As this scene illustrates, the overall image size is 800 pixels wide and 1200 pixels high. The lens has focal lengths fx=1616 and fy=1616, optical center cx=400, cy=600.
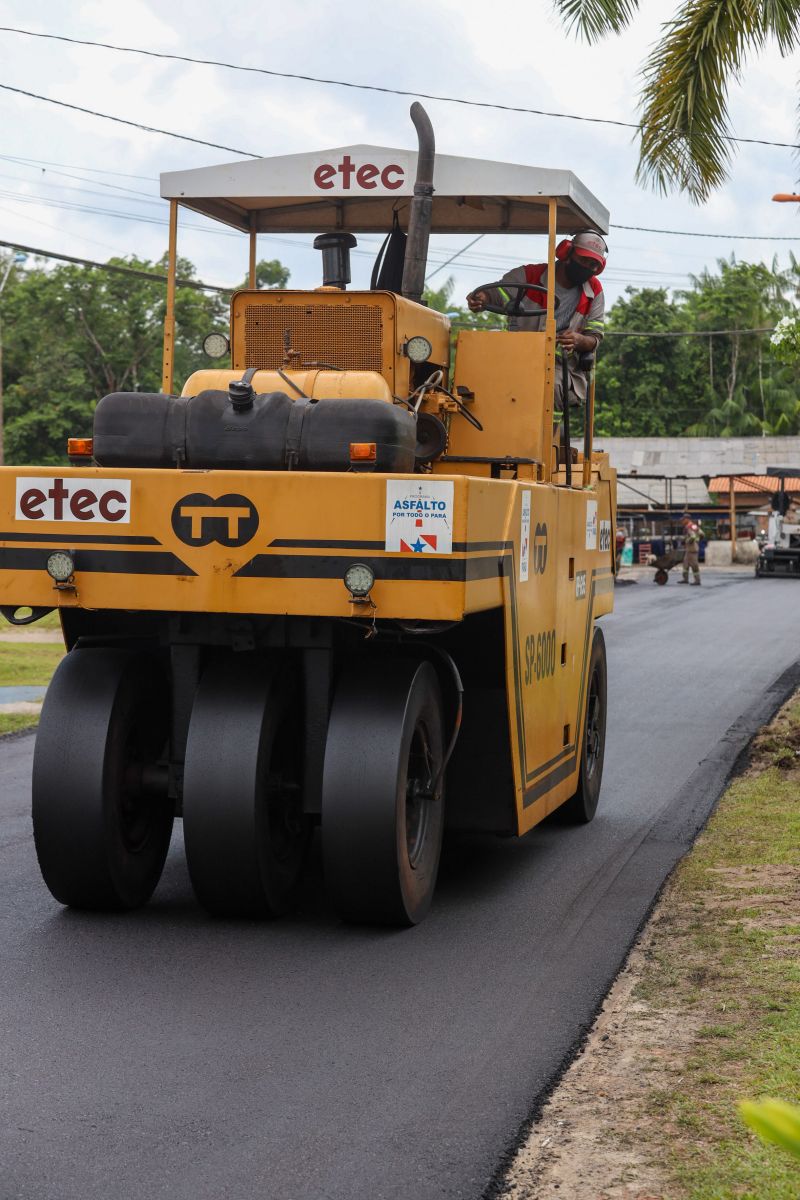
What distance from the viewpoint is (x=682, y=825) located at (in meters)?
9.12

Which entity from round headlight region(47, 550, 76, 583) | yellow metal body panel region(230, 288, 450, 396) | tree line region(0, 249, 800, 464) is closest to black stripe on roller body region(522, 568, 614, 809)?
yellow metal body panel region(230, 288, 450, 396)

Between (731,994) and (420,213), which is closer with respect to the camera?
(731,994)

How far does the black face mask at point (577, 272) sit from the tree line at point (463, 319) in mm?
41641

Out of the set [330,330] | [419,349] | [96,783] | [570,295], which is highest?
[570,295]

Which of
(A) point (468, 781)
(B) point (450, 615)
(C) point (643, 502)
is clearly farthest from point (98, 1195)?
(C) point (643, 502)

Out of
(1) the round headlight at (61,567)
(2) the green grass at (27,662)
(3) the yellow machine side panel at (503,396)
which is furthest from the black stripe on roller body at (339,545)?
(2) the green grass at (27,662)

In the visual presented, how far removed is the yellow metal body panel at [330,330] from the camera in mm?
7582

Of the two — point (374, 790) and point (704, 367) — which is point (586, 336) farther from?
point (704, 367)

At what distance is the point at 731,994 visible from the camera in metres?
5.56

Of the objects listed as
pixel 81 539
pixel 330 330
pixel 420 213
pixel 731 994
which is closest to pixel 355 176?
pixel 420 213

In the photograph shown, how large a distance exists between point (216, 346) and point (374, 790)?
2.57 m

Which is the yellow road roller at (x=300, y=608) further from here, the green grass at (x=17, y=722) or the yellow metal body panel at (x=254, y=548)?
the green grass at (x=17, y=722)

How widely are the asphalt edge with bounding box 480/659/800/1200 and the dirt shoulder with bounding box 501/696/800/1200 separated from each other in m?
0.03

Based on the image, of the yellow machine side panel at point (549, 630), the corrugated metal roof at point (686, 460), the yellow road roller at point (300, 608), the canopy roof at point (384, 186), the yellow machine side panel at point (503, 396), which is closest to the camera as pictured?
the yellow road roller at point (300, 608)
